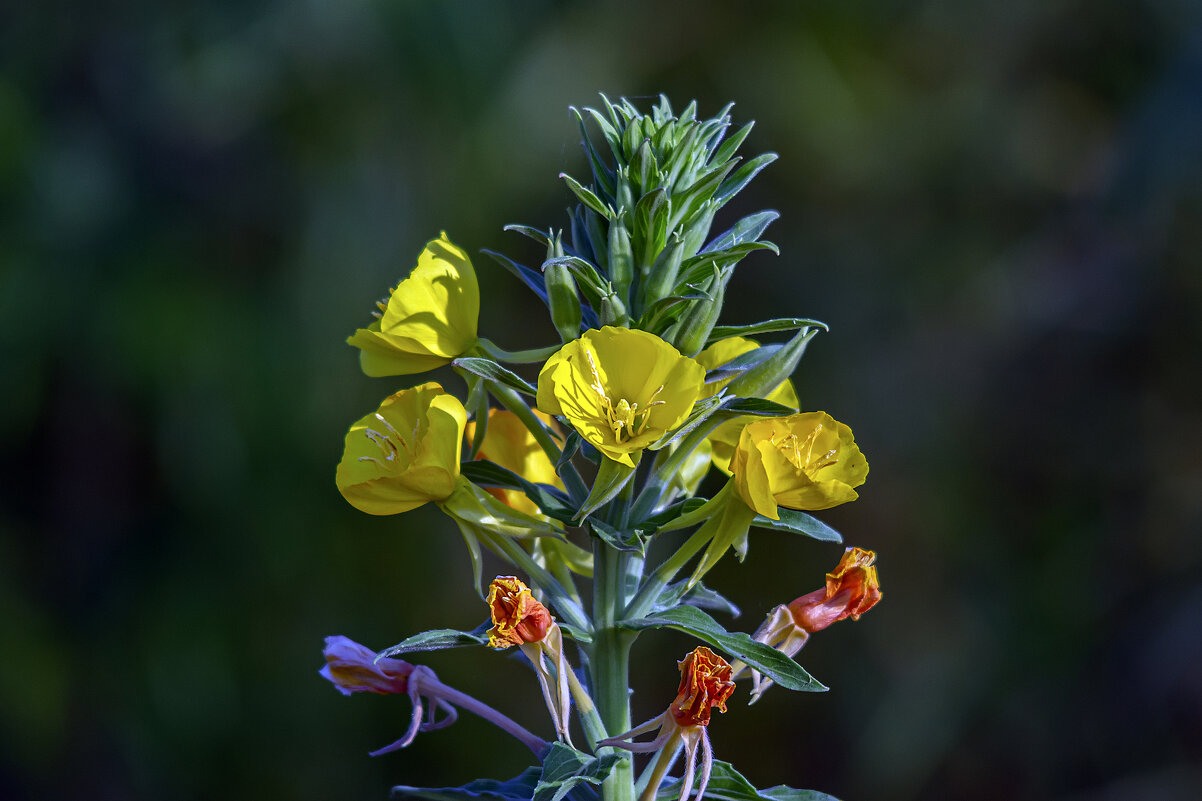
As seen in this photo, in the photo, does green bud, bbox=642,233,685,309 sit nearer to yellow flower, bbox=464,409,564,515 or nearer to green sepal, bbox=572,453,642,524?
green sepal, bbox=572,453,642,524

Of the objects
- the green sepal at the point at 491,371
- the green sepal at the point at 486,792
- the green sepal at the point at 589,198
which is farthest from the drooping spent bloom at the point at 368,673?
the green sepal at the point at 589,198

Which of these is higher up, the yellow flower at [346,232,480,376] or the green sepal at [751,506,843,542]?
the yellow flower at [346,232,480,376]

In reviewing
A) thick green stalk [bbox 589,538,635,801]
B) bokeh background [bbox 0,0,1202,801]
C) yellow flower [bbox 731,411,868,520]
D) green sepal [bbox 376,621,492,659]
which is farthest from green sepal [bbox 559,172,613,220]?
bokeh background [bbox 0,0,1202,801]

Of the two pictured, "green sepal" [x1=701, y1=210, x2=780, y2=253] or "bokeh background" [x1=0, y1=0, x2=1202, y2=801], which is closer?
"green sepal" [x1=701, y1=210, x2=780, y2=253]

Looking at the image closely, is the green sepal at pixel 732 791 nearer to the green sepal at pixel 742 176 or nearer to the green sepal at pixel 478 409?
the green sepal at pixel 478 409

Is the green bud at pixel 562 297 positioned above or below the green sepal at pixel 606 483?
above

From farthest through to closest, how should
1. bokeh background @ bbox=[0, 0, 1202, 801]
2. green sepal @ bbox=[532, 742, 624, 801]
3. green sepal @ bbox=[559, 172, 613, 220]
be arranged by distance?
bokeh background @ bbox=[0, 0, 1202, 801], green sepal @ bbox=[559, 172, 613, 220], green sepal @ bbox=[532, 742, 624, 801]

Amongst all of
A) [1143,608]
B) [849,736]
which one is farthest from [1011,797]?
[1143,608]

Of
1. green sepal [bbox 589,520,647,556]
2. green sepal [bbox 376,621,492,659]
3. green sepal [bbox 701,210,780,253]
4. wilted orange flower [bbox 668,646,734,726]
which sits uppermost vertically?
green sepal [bbox 701,210,780,253]
